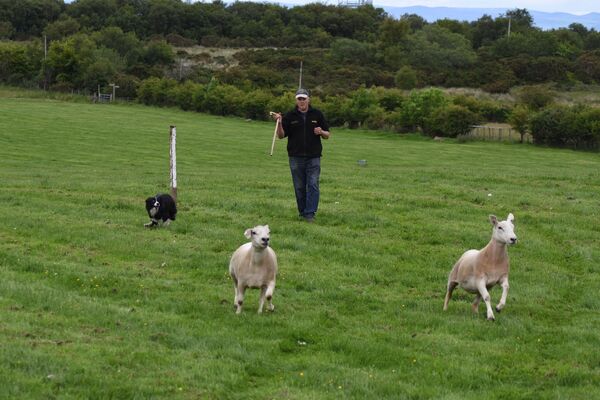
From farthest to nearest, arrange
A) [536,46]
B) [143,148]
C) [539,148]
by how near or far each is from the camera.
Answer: [536,46], [539,148], [143,148]

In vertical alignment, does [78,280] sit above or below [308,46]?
below

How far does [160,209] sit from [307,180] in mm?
3670

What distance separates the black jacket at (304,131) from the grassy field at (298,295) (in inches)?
68.9

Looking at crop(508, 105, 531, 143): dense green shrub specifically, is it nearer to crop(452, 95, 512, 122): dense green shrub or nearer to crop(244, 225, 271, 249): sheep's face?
crop(452, 95, 512, 122): dense green shrub

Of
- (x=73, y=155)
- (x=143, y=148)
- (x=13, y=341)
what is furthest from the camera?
(x=143, y=148)

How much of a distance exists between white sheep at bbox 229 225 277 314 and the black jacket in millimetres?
7607

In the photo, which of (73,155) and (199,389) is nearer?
(199,389)

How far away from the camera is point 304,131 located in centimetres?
2052

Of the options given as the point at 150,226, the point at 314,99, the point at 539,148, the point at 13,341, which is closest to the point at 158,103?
the point at 314,99

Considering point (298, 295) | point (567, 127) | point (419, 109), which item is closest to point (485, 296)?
point (298, 295)

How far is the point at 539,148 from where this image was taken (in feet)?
232

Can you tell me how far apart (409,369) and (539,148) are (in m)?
63.2

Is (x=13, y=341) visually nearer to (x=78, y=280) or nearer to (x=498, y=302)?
(x=78, y=280)

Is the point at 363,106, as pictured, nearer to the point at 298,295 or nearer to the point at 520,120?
the point at 520,120
